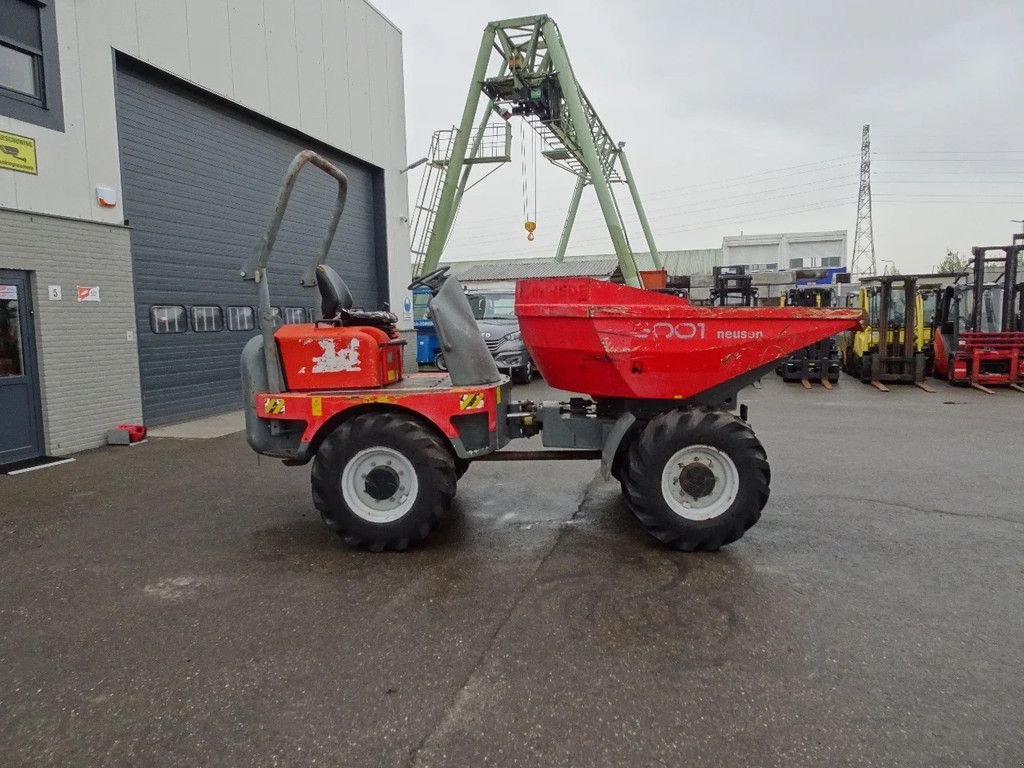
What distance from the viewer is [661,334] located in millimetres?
4281

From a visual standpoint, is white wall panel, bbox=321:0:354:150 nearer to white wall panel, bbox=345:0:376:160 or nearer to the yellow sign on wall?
white wall panel, bbox=345:0:376:160

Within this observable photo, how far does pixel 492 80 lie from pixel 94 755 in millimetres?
19081

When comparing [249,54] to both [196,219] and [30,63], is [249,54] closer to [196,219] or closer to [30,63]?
[196,219]

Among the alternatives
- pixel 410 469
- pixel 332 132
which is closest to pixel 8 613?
pixel 410 469

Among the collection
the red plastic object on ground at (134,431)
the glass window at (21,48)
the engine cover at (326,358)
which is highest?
the glass window at (21,48)

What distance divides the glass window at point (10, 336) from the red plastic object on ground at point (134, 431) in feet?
4.41

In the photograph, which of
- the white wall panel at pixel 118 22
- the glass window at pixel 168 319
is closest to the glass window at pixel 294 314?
the glass window at pixel 168 319

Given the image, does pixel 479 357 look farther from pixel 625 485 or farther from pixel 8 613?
pixel 8 613

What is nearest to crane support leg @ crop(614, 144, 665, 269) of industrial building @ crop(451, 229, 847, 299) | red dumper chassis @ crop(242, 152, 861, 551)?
industrial building @ crop(451, 229, 847, 299)

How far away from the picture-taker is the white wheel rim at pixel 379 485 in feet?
14.6

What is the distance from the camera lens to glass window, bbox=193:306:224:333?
33.6 ft

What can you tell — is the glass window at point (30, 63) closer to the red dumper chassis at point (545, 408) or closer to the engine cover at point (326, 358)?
the red dumper chassis at point (545, 408)

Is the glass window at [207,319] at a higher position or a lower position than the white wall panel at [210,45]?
lower

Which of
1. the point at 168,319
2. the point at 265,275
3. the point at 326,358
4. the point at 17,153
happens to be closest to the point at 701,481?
the point at 326,358
